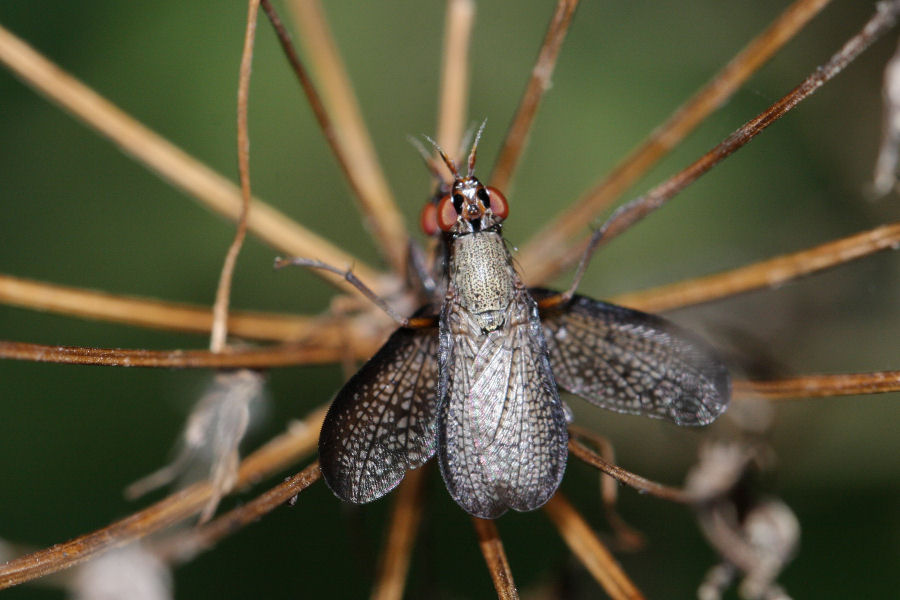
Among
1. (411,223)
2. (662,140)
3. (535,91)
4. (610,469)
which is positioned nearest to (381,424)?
(610,469)

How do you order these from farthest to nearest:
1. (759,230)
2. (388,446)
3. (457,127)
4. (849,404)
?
(759,230), (849,404), (457,127), (388,446)

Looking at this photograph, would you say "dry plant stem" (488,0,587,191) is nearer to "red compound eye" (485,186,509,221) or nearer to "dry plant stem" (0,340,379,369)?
"red compound eye" (485,186,509,221)

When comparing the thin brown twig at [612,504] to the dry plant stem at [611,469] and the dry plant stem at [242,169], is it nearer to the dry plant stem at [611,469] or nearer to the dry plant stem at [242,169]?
the dry plant stem at [611,469]

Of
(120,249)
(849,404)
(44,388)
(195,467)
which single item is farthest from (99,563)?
(849,404)

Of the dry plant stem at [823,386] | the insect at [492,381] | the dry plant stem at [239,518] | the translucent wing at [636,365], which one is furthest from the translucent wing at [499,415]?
the dry plant stem at [823,386]

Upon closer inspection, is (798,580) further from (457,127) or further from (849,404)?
(457,127)
